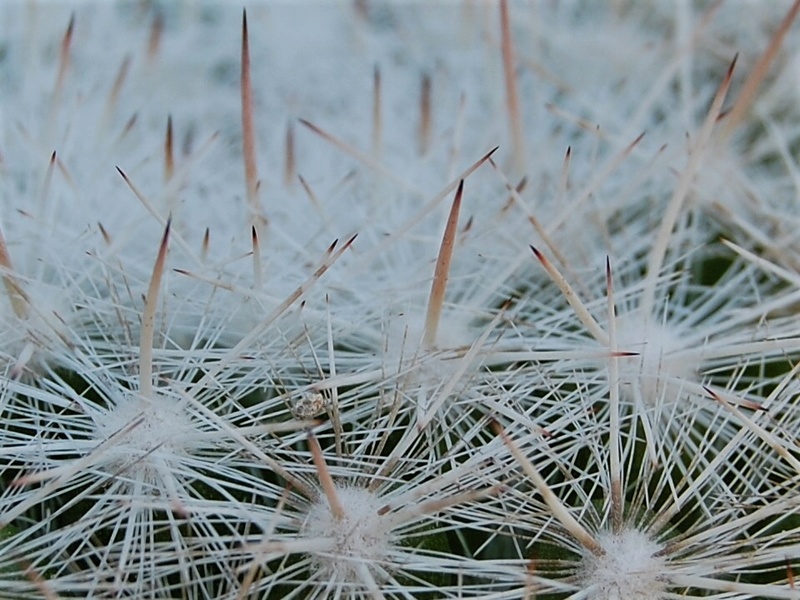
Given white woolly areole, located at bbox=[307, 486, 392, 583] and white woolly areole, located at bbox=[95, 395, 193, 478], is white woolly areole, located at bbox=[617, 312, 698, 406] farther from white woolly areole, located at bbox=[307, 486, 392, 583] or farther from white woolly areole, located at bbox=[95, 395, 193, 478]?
white woolly areole, located at bbox=[95, 395, 193, 478]

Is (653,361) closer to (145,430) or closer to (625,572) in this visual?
(625,572)

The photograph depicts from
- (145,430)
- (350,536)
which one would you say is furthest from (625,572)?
(145,430)

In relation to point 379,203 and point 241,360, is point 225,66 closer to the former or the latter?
point 379,203

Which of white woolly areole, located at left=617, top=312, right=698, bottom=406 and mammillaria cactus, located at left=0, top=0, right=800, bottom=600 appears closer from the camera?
mammillaria cactus, located at left=0, top=0, right=800, bottom=600

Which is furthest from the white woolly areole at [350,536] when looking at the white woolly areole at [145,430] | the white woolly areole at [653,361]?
the white woolly areole at [653,361]

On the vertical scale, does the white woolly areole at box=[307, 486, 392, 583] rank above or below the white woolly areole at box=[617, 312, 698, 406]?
below

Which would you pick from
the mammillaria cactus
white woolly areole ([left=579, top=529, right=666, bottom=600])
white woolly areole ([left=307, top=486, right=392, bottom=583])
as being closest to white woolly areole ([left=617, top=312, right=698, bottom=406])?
the mammillaria cactus
